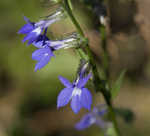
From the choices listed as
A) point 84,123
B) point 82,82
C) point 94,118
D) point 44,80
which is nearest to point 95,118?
point 94,118

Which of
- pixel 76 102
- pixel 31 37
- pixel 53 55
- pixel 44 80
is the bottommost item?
pixel 44 80

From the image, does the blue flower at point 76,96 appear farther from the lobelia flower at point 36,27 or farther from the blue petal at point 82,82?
the lobelia flower at point 36,27

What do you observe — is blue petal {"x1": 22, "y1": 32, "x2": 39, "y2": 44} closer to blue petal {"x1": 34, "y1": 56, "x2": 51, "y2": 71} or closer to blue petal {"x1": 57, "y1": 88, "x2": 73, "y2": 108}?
blue petal {"x1": 34, "y1": 56, "x2": 51, "y2": 71}

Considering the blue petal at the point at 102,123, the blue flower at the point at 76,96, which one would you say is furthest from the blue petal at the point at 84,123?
the blue flower at the point at 76,96

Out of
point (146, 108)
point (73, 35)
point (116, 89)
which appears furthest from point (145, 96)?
point (73, 35)

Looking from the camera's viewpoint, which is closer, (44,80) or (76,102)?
(76,102)

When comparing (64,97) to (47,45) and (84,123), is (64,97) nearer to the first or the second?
(47,45)

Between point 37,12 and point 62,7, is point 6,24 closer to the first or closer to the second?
point 37,12
